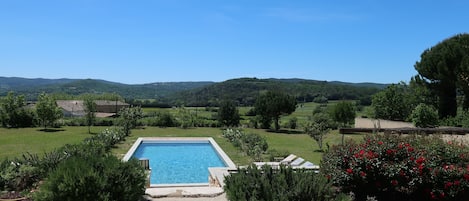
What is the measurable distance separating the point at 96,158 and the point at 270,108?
901 inches

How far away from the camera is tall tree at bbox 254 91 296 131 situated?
28.4m

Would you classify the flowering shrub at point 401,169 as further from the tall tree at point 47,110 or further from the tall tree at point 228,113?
the tall tree at point 47,110

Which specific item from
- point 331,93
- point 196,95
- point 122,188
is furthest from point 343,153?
point 196,95

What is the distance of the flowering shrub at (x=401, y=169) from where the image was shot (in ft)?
19.7

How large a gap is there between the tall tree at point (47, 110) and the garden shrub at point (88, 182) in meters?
22.4

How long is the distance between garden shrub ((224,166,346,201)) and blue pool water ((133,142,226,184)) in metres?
7.18

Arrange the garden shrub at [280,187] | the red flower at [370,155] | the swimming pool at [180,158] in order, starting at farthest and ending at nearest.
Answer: the swimming pool at [180,158], the red flower at [370,155], the garden shrub at [280,187]

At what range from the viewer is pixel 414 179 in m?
6.00

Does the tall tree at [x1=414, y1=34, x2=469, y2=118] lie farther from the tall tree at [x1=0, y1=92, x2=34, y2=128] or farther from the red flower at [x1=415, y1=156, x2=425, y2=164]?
the tall tree at [x1=0, y1=92, x2=34, y2=128]

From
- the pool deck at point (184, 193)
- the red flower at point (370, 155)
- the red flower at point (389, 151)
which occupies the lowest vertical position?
the pool deck at point (184, 193)

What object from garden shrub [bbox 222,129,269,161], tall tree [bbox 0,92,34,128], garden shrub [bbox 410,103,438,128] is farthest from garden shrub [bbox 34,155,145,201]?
tall tree [bbox 0,92,34,128]

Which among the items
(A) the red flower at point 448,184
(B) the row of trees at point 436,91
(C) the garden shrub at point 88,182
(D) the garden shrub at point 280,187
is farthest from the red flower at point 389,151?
(B) the row of trees at point 436,91

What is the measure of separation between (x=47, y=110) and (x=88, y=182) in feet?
75.6

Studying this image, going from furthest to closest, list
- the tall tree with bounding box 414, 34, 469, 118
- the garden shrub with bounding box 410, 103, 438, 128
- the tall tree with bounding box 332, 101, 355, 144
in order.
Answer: the tall tree with bounding box 332, 101, 355, 144, the tall tree with bounding box 414, 34, 469, 118, the garden shrub with bounding box 410, 103, 438, 128
